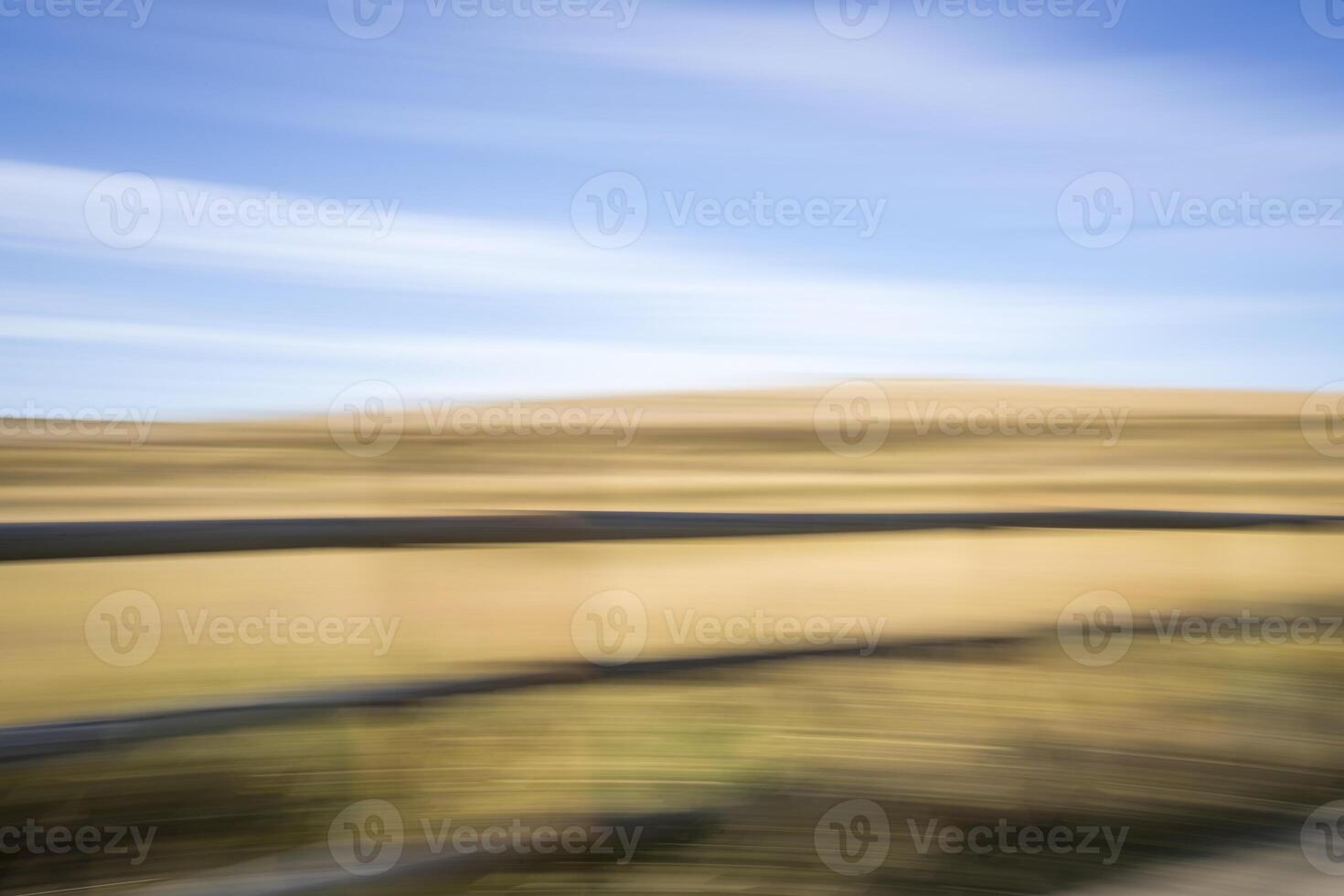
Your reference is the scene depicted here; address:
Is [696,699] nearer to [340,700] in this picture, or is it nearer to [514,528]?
[514,528]

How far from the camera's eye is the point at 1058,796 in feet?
8.99

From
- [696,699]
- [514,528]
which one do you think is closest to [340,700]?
[514,528]

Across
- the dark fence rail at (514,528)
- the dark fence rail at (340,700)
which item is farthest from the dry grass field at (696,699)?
the dark fence rail at (514,528)

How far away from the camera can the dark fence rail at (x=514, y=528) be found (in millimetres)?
2824

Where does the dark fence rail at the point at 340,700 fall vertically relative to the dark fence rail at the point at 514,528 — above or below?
below

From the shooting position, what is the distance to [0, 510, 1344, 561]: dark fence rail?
2824mm

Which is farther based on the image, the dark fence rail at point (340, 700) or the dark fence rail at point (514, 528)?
the dark fence rail at point (514, 528)

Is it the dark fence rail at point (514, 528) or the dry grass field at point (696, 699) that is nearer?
the dry grass field at point (696, 699)

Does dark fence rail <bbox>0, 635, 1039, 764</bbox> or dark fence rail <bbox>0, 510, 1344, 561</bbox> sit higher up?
dark fence rail <bbox>0, 510, 1344, 561</bbox>

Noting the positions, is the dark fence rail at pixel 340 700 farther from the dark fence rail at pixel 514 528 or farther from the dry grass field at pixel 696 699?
the dark fence rail at pixel 514 528

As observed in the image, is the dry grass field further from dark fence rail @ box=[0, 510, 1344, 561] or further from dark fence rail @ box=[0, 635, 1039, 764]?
dark fence rail @ box=[0, 510, 1344, 561]

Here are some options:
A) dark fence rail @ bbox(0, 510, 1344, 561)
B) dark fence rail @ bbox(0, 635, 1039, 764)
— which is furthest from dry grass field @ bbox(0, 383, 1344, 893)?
dark fence rail @ bbox(0, 510, 1344, 561)

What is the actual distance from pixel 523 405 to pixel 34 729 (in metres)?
6.40

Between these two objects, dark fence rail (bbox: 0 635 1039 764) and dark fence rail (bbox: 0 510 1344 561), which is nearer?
dark fence rail (bbox: 0 635 1039 764)
